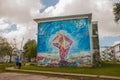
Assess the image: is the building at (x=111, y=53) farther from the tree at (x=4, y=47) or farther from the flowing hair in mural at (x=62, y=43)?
the flowing hair in mural at (x=62, y=43)

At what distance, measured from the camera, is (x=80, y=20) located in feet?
92.8

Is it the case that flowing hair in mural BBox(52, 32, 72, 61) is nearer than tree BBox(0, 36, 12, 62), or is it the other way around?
flowing hair in mural BBox(52, 32, 72, 61)

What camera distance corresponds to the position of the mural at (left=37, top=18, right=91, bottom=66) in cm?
2748

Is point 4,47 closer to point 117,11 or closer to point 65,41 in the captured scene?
point 65,41

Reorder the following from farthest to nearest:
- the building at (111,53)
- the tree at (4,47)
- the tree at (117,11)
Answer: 1. the building at (111,53)
2. the tree at (4,47)
3. the tree at (117,11)

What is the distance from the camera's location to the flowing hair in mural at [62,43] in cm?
2820

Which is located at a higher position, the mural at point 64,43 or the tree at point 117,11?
the tree at point 117,11

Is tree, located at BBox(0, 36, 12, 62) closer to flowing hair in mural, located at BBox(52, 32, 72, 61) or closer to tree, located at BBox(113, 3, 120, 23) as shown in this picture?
flowing hair in mural, located at BBox(52, 32, 72, 61)

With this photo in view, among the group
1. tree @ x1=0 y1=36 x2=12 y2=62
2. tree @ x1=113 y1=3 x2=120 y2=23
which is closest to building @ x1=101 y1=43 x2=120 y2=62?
tree @ x1=0 y1=36 x2=12 y2=62

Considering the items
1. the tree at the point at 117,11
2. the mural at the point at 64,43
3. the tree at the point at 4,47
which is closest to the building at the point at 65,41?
the mural at the point at 64,43

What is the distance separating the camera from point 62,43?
2853 centimetres

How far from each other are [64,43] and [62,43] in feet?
1.00

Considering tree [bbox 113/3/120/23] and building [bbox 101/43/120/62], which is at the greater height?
tree [bbox 113/3/120/23]

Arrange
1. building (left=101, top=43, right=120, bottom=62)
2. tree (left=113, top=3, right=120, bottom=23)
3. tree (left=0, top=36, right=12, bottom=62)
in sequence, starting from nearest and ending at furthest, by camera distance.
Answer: tree (left=113, top=3, right=120, bottom=23), tree (left=0, top=36, right=12, bottom=62), building (left=101, top=43, right=120, bottom=62)
